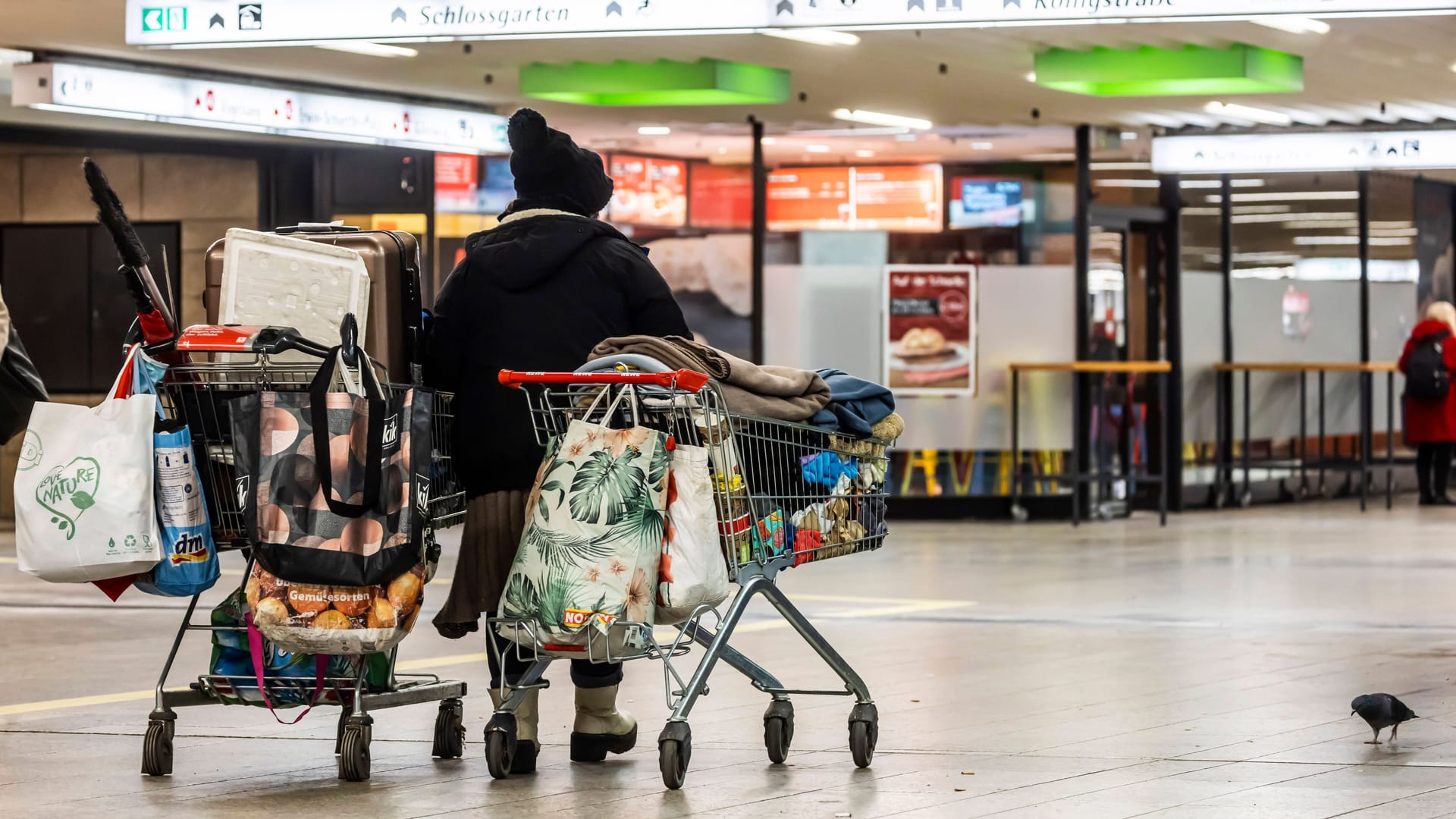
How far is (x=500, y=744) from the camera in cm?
488

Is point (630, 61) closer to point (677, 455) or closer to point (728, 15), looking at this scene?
point (728, 15)

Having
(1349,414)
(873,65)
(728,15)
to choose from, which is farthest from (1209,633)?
(1349,414)

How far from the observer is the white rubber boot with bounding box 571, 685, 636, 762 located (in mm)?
5230

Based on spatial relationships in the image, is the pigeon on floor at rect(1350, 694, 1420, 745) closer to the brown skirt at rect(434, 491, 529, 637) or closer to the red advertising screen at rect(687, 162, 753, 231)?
the brown skirt at rect(434, 491, 529, 637)

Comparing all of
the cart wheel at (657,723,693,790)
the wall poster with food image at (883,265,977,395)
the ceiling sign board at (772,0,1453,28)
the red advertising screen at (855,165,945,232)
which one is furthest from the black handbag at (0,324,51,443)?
the red advertising screen at (855,165,945,232)

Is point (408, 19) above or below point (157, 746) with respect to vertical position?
above

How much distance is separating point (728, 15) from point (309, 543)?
5.35m

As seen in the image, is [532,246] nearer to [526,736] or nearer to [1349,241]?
[526,736]

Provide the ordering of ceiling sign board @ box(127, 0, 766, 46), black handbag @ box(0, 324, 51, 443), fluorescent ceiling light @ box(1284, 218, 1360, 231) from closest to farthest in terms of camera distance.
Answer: black handbag @ box(0, 324, 51, 443) → ceiling sign board @ box(127, 0, 766, 46) → fluorescent ceiling light @ box(1284, 218, 1360, 231)

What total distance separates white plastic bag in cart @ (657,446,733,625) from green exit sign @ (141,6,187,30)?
621 cm

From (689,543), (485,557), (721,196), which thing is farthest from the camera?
(721,196)

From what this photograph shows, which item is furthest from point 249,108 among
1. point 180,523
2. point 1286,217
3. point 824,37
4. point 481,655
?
point 1286,217

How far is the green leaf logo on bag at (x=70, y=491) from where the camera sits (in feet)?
15.1

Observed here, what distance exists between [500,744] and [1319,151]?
1050cm
